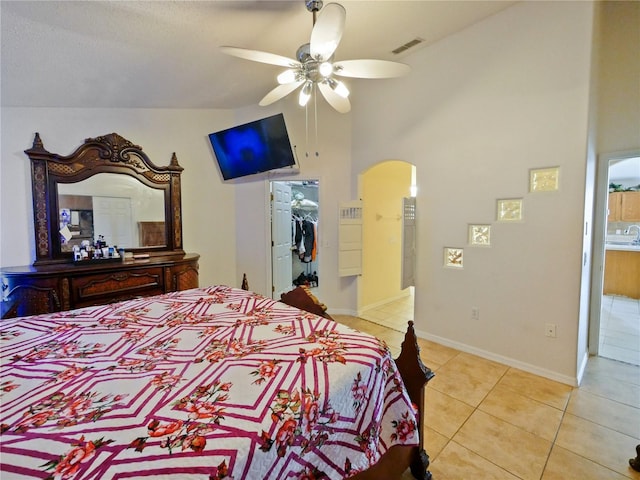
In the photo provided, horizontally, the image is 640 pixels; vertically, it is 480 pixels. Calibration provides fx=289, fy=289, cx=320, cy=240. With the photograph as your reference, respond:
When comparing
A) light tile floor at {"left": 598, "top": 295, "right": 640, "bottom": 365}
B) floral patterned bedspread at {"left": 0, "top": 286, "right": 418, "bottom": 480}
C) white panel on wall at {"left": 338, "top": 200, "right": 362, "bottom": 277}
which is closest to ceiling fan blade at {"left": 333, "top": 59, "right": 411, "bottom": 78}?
floral patterned bedspread at {"left": 0, "top": 286, "right": 418, "bottom": 480}

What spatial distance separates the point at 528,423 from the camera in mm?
1947

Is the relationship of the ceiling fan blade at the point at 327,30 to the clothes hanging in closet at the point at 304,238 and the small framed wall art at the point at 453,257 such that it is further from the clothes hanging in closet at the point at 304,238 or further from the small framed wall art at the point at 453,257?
the clothes hanging in closet at the point at 304,238

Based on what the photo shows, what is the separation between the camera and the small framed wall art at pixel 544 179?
7.91 feet

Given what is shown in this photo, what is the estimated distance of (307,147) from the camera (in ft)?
13.3

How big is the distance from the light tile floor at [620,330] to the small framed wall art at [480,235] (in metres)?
1.66

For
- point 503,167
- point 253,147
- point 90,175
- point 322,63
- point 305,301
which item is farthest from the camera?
point 253,147

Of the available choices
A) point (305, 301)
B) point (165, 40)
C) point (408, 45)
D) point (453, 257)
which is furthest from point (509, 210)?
point (165, 40)

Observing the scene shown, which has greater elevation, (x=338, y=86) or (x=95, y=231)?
(x=338, y=86)

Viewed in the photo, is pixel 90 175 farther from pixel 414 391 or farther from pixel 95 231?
pixel 414 391

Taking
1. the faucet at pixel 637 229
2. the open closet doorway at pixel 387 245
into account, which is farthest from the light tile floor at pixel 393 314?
the faucet at pixel 637 229

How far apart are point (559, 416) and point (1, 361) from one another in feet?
10.3

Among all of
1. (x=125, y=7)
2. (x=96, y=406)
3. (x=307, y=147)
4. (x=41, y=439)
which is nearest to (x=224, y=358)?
(x=96, y=406)

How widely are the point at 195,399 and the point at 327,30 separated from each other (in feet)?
6.05

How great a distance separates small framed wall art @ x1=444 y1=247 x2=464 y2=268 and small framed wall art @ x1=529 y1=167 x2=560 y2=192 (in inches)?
33.4
